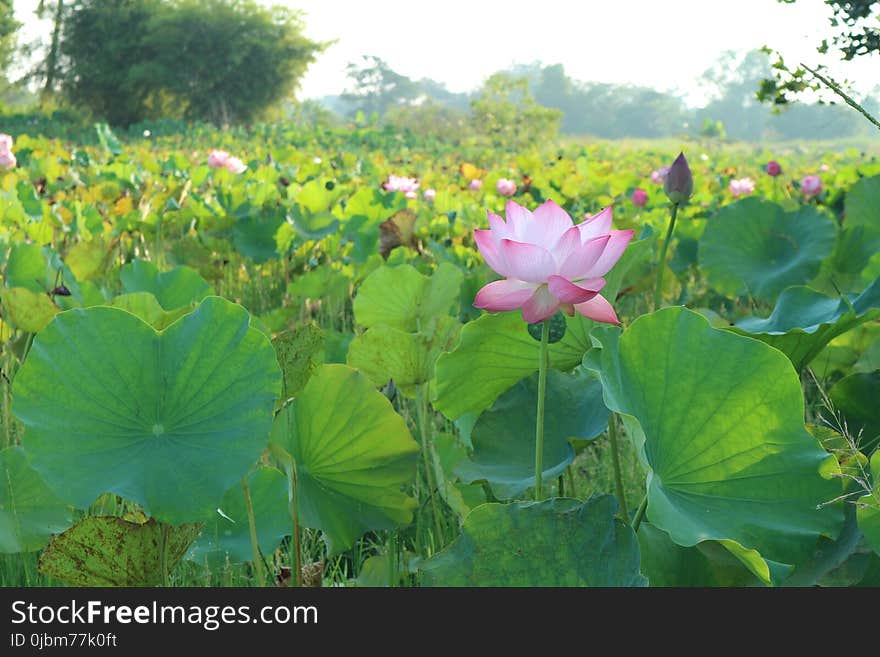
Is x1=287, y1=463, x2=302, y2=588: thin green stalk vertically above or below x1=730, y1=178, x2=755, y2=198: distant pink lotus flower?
below

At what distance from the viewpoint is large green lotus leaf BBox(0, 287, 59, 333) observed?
1.06m

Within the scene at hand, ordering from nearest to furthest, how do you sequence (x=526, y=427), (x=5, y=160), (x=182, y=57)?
1. (x=526, y=427)
2. (x=5, y=160)
3. (x=182, y=57)

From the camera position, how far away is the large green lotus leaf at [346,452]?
2.25 feet

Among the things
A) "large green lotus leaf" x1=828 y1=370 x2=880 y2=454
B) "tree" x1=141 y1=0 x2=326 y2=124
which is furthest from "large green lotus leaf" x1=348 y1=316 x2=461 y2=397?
"tree" x1=141 y1=0 x2=326 y2=124

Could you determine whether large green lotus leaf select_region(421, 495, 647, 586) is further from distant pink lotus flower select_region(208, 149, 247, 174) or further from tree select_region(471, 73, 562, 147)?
tree select_region(471, 73, 562, 147)

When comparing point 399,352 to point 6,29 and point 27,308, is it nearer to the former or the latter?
point 27,308

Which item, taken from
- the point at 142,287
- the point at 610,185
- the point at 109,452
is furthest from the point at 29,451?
the point at 610,185

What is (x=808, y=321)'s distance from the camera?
36.4 inches

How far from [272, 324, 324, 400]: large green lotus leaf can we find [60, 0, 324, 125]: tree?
15896 mm

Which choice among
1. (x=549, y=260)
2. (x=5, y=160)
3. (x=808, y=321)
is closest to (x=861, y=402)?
(x=808, y=321)

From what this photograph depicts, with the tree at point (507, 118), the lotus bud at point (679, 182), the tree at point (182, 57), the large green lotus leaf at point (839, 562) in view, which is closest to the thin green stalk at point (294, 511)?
the large green lotus leaf at point (839, 562)

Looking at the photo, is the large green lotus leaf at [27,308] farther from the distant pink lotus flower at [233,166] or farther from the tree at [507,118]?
the tree at [507,118]

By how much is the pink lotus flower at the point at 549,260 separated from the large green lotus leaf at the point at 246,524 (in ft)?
0.94

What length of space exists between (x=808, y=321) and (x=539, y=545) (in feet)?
1.67
